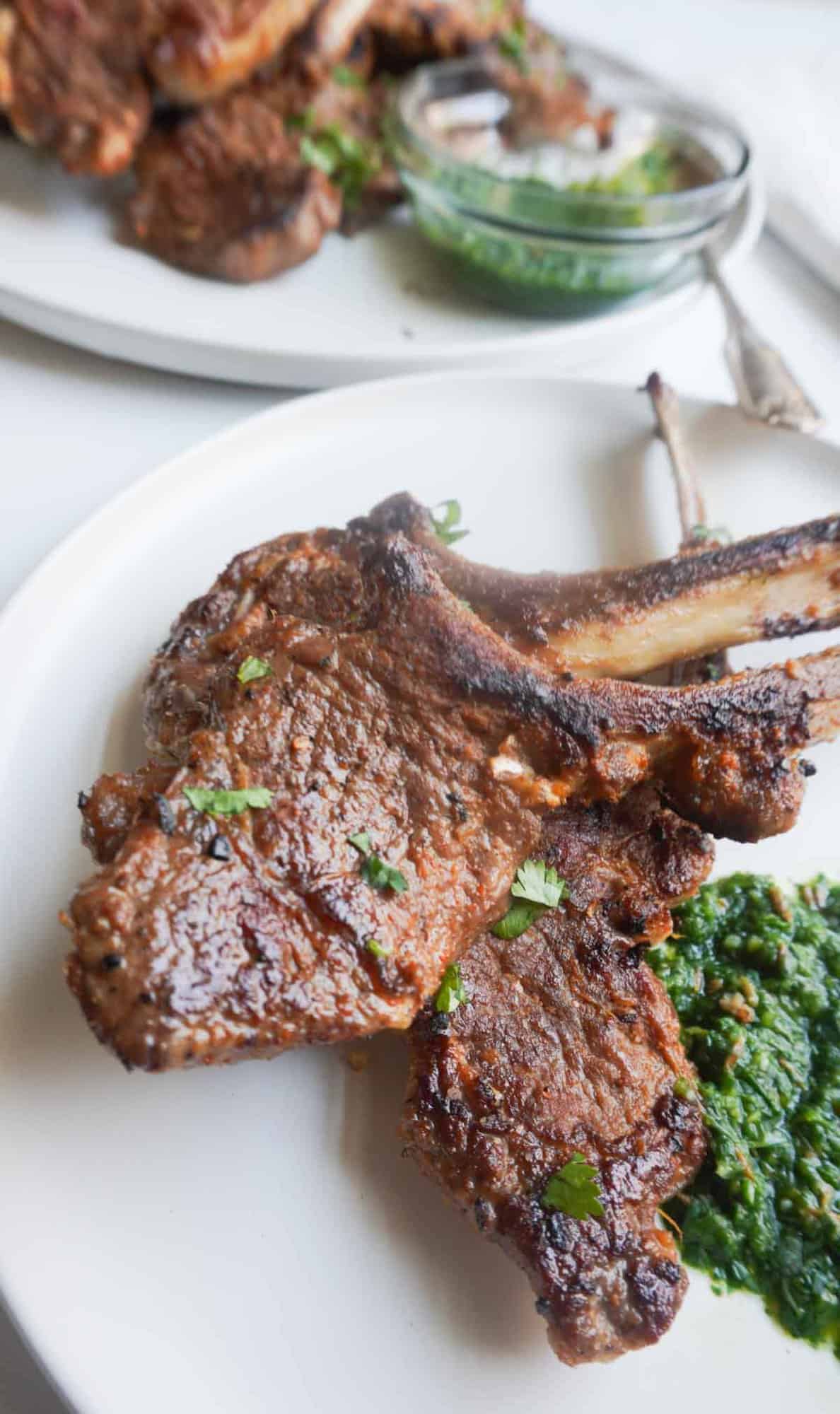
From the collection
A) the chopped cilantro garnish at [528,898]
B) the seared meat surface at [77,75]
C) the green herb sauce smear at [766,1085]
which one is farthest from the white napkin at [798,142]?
the chopped cilantro garnish at [528,898]

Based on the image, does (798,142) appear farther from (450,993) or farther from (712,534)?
(450,993)

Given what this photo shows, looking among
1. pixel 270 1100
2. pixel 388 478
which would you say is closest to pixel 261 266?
pixel 388 478

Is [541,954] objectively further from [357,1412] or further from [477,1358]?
[357,1412]

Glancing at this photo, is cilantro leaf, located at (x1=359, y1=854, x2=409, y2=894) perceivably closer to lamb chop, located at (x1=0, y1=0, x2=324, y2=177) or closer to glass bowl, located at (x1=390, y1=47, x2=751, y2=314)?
glass bowl, located at (x1=390, y1=47, x2=751, y2=314)

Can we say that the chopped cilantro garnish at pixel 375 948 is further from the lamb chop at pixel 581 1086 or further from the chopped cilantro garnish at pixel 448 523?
the chopped cilantro garnish at pixel 448 523

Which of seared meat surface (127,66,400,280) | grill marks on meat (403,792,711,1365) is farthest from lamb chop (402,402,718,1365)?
seared meat surface (127,66,400,280)
